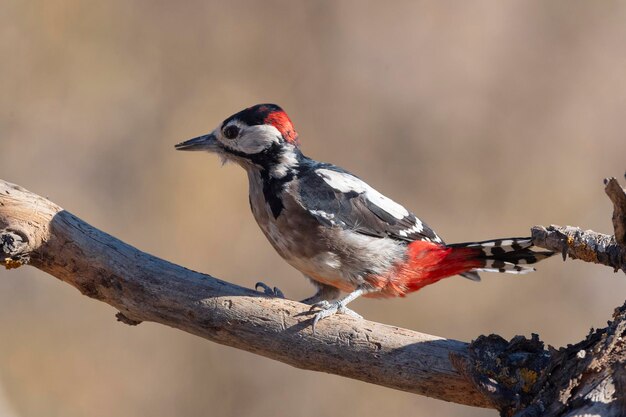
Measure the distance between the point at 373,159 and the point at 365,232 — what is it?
3.10m

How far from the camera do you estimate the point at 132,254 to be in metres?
3.64

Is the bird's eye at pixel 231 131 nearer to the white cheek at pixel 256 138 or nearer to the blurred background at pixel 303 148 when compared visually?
the white cheek at pixel 256 138

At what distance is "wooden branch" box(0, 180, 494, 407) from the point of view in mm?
3416

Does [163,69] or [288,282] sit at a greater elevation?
[163,69]

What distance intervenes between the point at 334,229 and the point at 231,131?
763 mm

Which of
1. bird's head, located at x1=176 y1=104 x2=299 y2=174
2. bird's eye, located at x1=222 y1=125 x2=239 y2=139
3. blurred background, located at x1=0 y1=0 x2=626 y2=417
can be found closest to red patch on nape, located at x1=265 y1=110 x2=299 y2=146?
bird's head, located at x1=176 y1=104 x2=299 y2=174

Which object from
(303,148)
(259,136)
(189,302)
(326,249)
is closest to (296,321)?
(189,302)

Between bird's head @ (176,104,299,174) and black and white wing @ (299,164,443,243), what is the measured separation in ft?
0.64

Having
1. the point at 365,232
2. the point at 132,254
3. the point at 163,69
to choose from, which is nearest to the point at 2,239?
the point at 132,254

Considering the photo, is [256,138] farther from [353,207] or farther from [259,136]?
[353,207]

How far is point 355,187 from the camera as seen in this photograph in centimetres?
438

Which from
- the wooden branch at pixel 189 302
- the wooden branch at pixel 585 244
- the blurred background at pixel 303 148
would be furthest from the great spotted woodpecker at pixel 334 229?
the blurred background at pixel 303 148

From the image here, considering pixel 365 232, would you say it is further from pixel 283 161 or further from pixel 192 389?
pixel 192 389

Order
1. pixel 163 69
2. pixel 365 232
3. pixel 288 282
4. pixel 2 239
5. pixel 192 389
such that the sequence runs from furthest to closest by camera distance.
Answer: pixel 163 69 → pixel 288 282 → pixel 192 389 → pixel 365 232 → pixel 2 239
